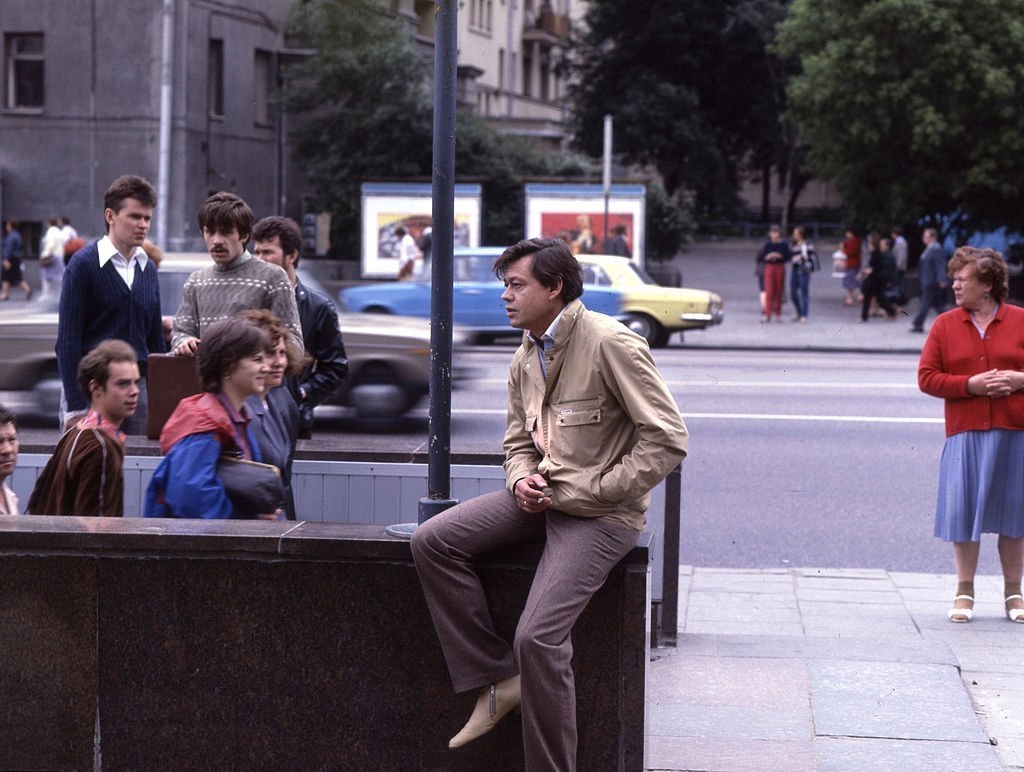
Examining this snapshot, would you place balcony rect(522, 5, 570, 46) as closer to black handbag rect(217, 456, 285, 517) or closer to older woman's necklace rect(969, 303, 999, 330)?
older woman's necklace rect(969, 303, 999, 330)

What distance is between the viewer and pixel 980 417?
707cm

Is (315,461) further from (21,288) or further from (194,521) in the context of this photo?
(21,288)

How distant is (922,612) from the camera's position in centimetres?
739

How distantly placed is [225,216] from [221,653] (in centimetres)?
202

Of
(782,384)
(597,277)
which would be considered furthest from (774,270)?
(782,384)

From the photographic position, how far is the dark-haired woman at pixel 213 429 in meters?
4.54

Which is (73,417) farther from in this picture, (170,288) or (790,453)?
(790,453)

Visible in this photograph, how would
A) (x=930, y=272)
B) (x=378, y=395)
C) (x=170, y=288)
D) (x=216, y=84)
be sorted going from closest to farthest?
(x=170, y=288) < (x=378, y=395) < (x=930, y=272) < (x=216, y=84)

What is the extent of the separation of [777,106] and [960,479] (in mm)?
50777

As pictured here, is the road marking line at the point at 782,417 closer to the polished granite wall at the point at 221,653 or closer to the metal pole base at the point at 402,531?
the metal pole base at the point at 402,531

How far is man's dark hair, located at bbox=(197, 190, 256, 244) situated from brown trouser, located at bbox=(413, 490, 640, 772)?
203 cm

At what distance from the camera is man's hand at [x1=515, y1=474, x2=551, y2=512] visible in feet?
13.9

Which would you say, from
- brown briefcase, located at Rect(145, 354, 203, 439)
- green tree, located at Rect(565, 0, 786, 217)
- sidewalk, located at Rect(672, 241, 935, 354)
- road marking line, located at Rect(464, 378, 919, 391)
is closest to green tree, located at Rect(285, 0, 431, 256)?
sidewalk, located at Rect(672, 241, 935, 354)

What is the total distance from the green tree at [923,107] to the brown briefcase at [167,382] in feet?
93.7
